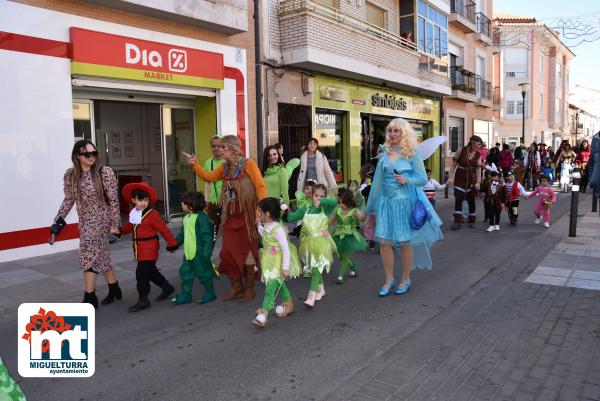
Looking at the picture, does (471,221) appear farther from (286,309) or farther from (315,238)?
(286,309)

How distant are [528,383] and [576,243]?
5673 mm

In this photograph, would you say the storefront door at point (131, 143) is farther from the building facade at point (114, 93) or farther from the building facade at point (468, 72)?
the building facade at point (468, 72)

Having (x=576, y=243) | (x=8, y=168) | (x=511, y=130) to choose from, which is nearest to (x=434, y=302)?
(x=576, y=243)

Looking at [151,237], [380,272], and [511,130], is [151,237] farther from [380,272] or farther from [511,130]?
[511,130]

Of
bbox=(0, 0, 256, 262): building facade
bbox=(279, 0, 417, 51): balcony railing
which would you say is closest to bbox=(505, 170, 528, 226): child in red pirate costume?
bbox=(0, 0, 256, 262): building facade

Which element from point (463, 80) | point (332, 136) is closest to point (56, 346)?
point (332, 136)

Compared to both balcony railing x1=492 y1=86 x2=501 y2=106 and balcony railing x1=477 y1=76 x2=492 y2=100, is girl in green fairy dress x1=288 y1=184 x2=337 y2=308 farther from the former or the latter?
balcony railing x1=492 y1=86 x2=501 y2=106

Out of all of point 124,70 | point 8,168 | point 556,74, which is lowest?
point 8,168

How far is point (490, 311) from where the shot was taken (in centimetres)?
488

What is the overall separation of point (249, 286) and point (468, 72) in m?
21.3

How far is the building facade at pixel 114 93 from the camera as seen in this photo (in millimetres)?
7676

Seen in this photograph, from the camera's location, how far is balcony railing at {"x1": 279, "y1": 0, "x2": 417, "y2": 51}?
1251 cm

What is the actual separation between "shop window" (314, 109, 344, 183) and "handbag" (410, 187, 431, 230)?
910cm

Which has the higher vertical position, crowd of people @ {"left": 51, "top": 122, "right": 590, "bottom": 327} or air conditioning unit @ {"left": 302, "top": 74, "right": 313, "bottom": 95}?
air conditioning unit @ {"left": 302, "top": 74, "right": 313, "bottom": 95}
